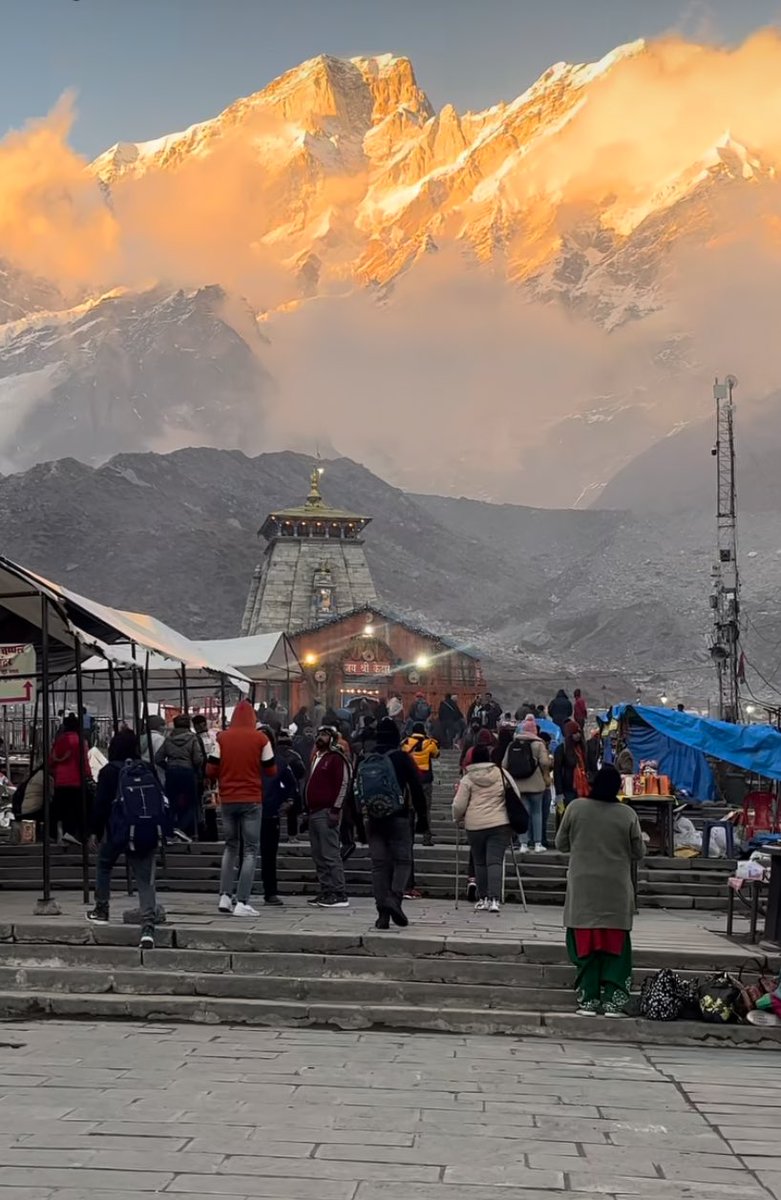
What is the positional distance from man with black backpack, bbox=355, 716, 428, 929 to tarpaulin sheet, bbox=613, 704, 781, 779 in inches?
288

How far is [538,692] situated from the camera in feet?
239

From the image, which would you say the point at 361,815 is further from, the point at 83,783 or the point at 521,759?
the point at 521,759

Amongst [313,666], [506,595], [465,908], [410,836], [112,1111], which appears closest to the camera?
[112,1111]

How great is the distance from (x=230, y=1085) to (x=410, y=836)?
4.02m

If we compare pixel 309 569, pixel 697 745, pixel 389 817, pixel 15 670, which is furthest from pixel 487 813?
pixel 309 569


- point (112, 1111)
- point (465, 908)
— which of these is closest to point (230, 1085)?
point (112, 1111)

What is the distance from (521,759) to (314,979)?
509cm

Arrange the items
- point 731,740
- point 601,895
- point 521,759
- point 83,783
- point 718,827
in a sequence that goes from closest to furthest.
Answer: point 601,895 → point 83,783 → point 521,759 → point 718,827 → point 731,740

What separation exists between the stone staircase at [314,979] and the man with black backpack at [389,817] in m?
0.38

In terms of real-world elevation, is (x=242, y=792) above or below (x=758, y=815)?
above

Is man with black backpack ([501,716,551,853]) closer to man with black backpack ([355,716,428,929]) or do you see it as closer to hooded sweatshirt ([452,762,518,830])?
hooded sweatshirt ([452,762,518,830])

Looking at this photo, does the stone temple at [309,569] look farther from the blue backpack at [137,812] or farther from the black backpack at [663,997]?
the black backpack at [663,997]

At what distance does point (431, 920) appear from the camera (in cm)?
1029

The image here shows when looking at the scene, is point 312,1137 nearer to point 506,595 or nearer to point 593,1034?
point 593,1034
